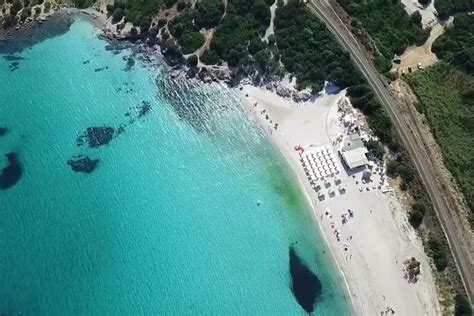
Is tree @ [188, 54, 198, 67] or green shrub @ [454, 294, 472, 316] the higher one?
tree @ [188, 54, 198, 67]

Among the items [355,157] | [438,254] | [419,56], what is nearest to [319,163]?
[355,157]

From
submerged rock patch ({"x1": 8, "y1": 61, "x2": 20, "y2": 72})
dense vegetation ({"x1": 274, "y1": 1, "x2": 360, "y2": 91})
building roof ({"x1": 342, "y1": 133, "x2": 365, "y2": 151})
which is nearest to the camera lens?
building roof ({"x1": 342, "y1": 133, "x2": 365, "y2": 151})

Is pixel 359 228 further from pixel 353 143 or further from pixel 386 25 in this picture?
pixel 386 25

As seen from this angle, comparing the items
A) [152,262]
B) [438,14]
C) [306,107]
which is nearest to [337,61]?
[306,107]

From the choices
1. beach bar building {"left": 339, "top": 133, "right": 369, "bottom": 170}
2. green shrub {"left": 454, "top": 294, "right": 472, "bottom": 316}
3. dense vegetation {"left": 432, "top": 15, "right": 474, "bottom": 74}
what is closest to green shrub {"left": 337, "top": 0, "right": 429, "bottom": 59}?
dense vegetation {"left": 432, "top": 15, "right": 474, "bottom": 74}

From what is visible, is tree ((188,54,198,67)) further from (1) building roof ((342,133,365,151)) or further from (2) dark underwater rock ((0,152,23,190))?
(2) dark underwater rock ((0,152,23,190))

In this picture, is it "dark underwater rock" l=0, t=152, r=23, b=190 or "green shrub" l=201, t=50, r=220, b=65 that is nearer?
"dark underwater rock" l=0, t=152, r=23, b=190
